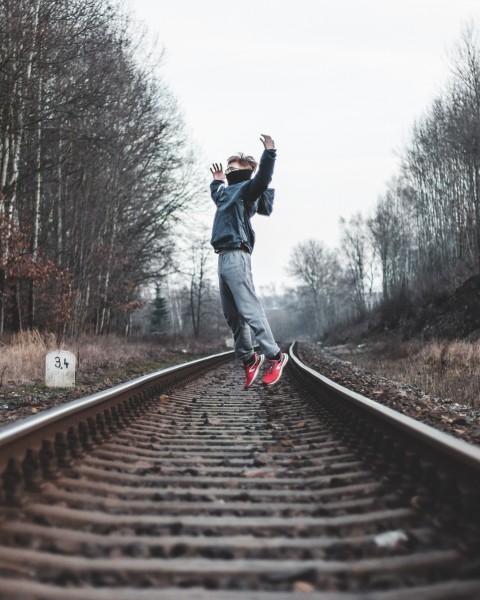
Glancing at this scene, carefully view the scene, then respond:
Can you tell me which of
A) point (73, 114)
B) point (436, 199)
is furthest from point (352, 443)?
point (436, 199)

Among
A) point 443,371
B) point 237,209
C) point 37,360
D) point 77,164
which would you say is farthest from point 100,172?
point 237,209

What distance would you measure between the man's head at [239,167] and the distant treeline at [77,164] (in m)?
8.82

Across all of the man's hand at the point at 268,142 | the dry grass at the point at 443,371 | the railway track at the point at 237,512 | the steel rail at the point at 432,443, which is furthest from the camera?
the dry grass at the point at 443,371

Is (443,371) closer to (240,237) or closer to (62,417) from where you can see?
(240,237)

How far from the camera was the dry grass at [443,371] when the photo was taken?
6.92m

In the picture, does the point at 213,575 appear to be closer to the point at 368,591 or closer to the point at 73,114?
the point at 368,591

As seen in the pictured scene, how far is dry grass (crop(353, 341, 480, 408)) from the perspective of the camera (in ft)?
22.7

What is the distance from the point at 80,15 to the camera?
13008 millimetres

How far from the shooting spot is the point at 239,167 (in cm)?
499

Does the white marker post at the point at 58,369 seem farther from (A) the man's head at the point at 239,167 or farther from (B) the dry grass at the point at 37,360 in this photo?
(A) the man's head at the point at 239,167

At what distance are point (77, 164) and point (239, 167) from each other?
1339cm

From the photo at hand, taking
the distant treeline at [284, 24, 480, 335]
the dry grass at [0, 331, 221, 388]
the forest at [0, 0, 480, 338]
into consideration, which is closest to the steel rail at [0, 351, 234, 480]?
the dry grass at [0, 331, 221, 388]

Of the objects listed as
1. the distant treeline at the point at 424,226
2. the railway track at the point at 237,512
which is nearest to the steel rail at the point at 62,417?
the railway track at the point at 237,512

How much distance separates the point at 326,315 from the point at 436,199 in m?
40.9
